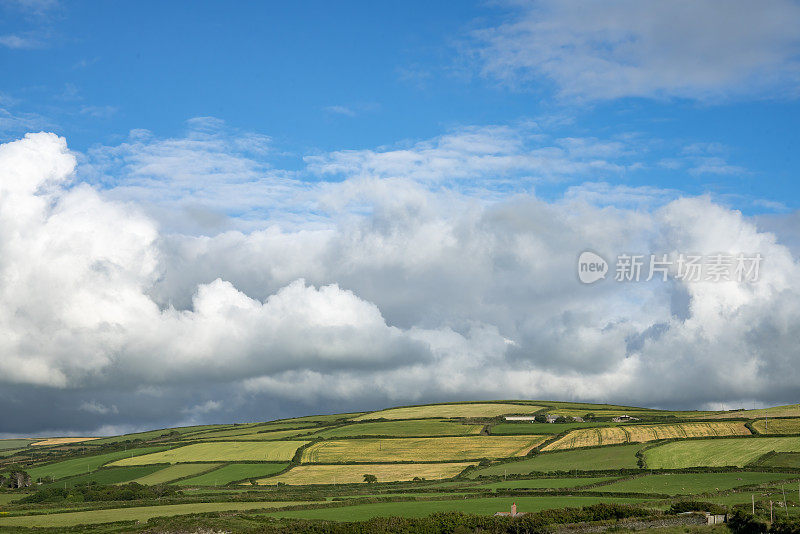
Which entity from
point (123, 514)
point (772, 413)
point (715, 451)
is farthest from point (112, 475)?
point (772, 413)

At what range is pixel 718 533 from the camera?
56844 mm

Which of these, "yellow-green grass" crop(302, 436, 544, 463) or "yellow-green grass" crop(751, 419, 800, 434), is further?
"yellow-green grass" crop(302, 436, 544, 463)

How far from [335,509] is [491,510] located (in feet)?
66.6

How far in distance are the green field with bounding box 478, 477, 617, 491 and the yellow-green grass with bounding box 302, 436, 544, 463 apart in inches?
1136

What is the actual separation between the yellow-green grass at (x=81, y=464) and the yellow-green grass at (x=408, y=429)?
152 feet

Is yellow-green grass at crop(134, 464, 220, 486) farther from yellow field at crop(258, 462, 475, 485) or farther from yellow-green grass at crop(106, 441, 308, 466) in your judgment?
yellow field at crop(258, 462, 475, 485)

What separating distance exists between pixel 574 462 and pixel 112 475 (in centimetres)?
9252

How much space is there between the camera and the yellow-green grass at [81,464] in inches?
6181

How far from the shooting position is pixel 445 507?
8444cm

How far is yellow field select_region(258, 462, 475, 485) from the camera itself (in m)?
124

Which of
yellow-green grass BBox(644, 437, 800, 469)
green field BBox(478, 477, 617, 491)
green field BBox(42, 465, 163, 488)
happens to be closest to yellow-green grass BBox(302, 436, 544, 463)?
yellow-green grass BBox(644, 437, 800, 469)

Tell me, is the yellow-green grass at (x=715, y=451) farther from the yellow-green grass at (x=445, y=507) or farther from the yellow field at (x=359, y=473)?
the yellow field at (x=359, y=473)

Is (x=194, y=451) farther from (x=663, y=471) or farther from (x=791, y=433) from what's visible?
(x=791, y=433)

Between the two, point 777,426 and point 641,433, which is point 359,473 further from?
point 777,426
